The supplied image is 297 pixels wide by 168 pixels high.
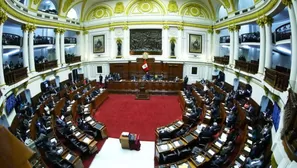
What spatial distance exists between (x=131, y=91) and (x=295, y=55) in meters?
13.5

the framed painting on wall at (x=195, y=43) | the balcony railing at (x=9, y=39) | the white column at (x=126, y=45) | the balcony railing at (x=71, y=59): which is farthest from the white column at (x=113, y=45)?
the balcony railing at (x=9, y=39)

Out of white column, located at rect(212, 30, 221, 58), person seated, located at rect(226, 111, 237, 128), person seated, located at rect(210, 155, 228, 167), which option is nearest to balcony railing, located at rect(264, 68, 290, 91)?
person seated, located at rect(226, 111, 237, 128)

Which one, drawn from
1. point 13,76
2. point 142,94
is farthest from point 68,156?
point 142,94

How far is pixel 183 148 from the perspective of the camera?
802cm

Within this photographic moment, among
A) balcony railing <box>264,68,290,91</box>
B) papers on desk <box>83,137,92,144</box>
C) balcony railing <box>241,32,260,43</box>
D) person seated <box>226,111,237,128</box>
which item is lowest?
papers on desk <box>83,137,92,144</box>

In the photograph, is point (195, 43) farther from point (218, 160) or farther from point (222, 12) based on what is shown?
point (218, 160)

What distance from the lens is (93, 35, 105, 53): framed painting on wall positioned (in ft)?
72.3

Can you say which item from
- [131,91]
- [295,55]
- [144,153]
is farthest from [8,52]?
[295,55]

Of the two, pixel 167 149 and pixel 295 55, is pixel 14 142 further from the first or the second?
pixel 295 55

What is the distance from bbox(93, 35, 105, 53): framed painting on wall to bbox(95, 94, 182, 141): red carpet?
736 centimetres

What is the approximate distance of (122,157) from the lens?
8.34 m

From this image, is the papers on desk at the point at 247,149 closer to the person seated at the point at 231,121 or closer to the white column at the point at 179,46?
the person seated at the point at 231,121

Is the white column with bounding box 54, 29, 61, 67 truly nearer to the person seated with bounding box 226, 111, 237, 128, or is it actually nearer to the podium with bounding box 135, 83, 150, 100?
the podium with bounding box 135, 83, 150, 100

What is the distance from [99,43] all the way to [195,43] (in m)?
11.1
